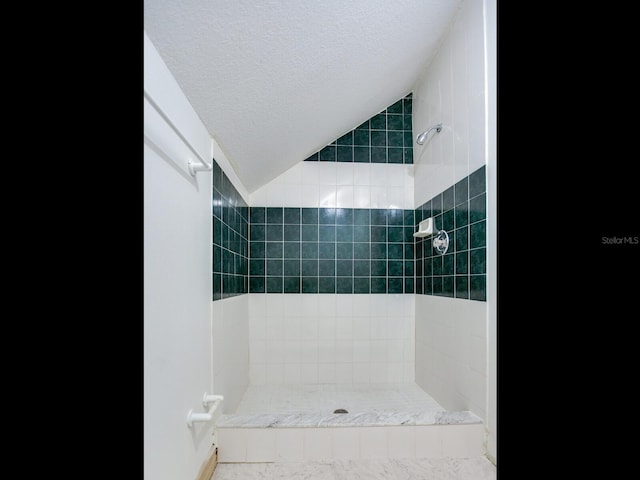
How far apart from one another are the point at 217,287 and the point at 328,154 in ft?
5.54

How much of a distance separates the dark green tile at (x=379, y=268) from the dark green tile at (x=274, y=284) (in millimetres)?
710

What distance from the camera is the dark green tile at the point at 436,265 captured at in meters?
2.66

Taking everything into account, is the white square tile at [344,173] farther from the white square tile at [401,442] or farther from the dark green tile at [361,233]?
the white square tile at [401,442]

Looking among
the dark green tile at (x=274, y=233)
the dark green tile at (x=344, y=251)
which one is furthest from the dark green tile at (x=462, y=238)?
the dark green tile at (x=274, y=233)

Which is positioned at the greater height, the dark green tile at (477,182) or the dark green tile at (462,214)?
the dark green tile at (477,182)

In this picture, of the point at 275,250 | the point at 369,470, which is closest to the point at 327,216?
the point at 275,250

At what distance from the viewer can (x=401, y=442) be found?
191 centimetres

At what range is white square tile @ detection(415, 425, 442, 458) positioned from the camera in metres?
1.92

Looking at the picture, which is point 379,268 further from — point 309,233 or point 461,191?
point 461,191

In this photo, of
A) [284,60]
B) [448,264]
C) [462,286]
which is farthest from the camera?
[448,264]

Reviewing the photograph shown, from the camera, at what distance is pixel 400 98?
3.37 meters
